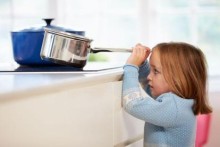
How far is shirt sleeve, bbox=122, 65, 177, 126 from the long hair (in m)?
0.08

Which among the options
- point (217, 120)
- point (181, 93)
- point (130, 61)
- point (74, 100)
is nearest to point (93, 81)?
point (74, 100)

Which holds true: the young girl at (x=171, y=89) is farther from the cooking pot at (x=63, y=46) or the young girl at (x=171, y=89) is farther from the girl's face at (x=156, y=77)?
the cooking pot at (x=63, y=46)

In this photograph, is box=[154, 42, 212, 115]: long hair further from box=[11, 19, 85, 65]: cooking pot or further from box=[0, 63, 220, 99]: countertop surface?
box=[11, 19, 85, 65]: cooking pot

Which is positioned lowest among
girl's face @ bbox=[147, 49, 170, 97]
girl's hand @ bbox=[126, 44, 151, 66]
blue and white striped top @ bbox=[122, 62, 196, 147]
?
blue and white striped top @ bbox=[122, 62, 196, 147]

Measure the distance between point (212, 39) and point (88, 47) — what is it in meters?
1.47

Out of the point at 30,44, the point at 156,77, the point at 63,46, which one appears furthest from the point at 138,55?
the point at 30,44

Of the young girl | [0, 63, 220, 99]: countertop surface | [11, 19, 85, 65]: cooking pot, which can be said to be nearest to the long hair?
the young girl

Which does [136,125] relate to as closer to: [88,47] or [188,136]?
[188,136]

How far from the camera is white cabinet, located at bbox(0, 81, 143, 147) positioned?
24.7 inches

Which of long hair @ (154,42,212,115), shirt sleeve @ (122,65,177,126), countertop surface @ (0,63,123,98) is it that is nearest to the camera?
countertop surface @ (0,63,123,98)

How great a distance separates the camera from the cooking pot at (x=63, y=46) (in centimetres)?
94

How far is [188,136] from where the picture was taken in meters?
1.02

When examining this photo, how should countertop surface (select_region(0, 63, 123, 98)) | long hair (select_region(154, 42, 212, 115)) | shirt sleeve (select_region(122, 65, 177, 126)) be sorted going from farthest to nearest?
long hair (select_region(154, 42, 212, 115))
shirt sleeve (select_region(122, 65, 177, 126))
countertop surface (select_region(0, 63, 123, 98))

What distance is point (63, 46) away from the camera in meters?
0.95
